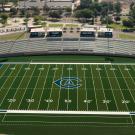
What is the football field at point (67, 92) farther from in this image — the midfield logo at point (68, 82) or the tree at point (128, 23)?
the tree at point (128, 23)

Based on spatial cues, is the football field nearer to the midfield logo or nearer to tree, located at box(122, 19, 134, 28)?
the midfield logo

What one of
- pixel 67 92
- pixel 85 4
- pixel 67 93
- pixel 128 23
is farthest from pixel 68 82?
pixel 85 4

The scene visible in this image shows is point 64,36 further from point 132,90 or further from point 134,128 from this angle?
point 134,128

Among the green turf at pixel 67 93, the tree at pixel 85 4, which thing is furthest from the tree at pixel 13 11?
the green turf at pixel 67 93

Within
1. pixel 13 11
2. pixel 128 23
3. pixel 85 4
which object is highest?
pixel 85 4

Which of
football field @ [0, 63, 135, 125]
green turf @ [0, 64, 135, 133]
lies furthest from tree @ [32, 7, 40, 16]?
green turf @ [0, 64, 135, 133]

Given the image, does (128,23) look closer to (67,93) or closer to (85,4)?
(85,4)

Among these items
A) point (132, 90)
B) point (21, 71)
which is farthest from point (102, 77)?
point (21, 71)
